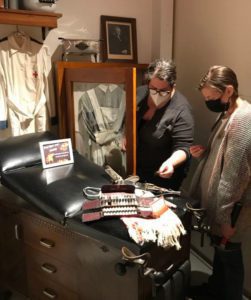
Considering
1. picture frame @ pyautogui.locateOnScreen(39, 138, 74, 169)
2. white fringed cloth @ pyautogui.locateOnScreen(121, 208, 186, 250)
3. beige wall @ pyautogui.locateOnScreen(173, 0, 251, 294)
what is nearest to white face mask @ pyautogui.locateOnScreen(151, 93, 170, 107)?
beige wall @ pyautogui.locateOnScreen(173, 0, 251, 294)

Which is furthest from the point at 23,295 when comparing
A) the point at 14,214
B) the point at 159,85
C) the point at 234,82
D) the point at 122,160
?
the point at 234,82

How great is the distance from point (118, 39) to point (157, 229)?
5.79ft

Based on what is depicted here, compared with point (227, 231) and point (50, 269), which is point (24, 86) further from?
point (227, 231)

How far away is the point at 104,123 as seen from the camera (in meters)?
2.10

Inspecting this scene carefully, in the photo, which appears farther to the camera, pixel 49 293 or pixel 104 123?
pixel 104 123

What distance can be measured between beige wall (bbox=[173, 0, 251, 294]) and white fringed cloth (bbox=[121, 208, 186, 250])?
87 cm

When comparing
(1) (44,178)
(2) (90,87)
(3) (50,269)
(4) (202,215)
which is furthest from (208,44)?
(3) (50,269)

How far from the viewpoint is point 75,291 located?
57.6 inches

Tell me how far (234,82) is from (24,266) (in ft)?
4.69

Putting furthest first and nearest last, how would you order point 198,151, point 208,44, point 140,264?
point 208,44 → point 198,151 → point 140,264

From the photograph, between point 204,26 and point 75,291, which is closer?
point 75,291

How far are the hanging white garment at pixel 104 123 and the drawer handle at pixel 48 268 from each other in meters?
0.69

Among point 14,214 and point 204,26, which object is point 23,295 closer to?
point 14,214

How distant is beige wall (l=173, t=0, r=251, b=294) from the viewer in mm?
1878
